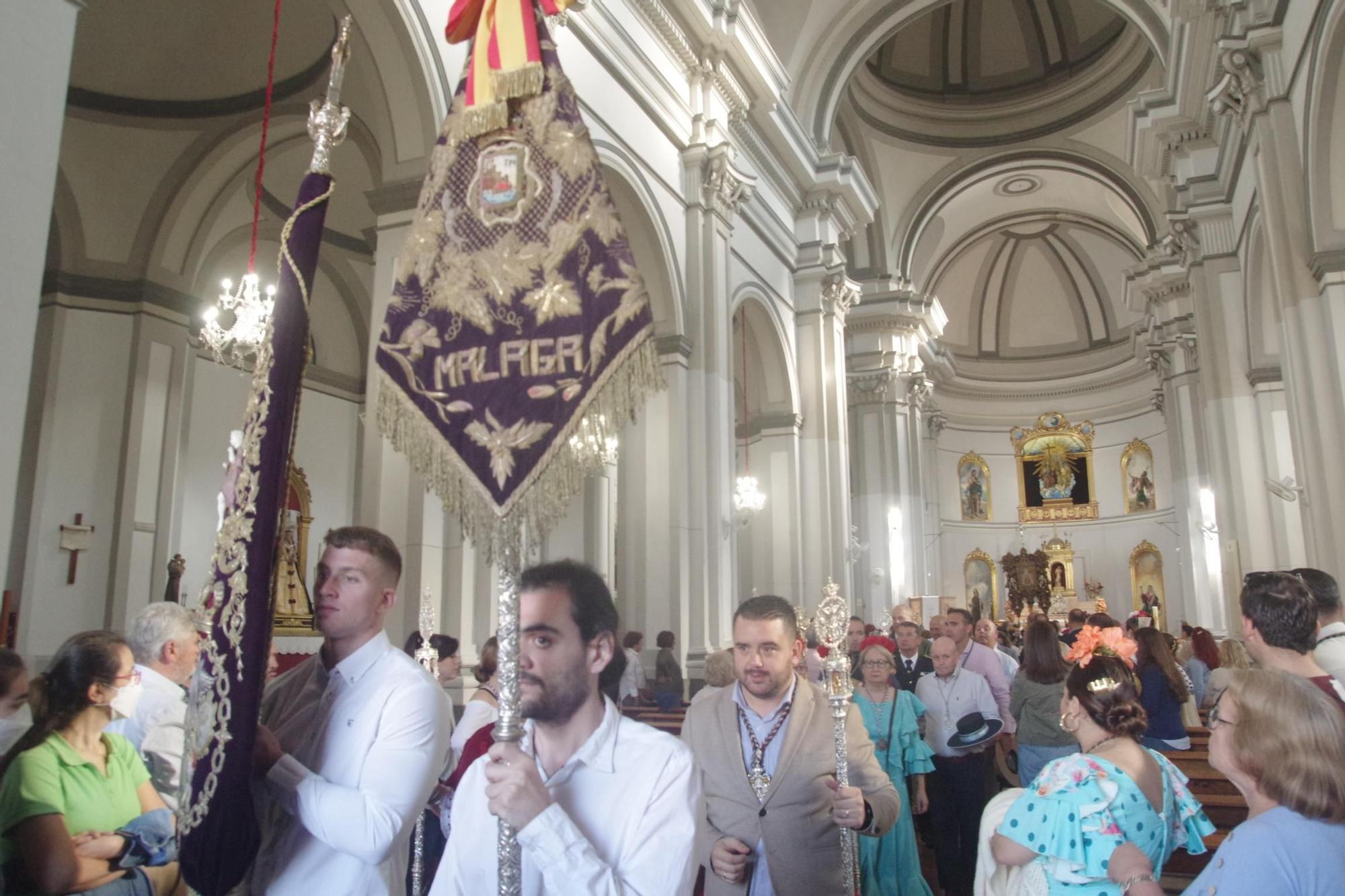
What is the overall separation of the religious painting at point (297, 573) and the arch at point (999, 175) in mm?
13145

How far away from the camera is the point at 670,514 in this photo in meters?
9.81

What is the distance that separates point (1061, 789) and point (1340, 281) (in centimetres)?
662

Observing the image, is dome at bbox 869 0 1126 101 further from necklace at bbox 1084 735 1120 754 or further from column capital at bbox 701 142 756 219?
necklace at bbox 1084 735 1120 754

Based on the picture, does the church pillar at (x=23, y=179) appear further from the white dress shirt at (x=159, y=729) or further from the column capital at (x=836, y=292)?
the column capital at (x=836, y=292)

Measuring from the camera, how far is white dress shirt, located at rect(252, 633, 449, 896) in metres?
1.98

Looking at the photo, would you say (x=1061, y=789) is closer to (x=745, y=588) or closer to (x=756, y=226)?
(x=756, y=226)

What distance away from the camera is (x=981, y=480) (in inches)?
1141

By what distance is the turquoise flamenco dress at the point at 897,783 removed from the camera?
3887mm

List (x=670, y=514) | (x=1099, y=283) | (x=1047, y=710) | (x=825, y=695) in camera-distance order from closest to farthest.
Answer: (x=825, y=695) → (x=1047, y=710) → (x=670, y=514) → (x=1099, y=283)

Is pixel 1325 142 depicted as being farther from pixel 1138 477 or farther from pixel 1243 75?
pixel 1138 477

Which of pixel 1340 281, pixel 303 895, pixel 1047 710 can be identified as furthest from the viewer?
pixel 1340 281

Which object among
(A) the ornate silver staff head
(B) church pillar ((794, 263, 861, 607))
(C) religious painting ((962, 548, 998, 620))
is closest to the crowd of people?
(A) the ornate silver staff head

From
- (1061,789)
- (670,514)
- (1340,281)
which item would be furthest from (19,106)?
(1340,281)

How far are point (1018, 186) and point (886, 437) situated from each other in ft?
26.4
